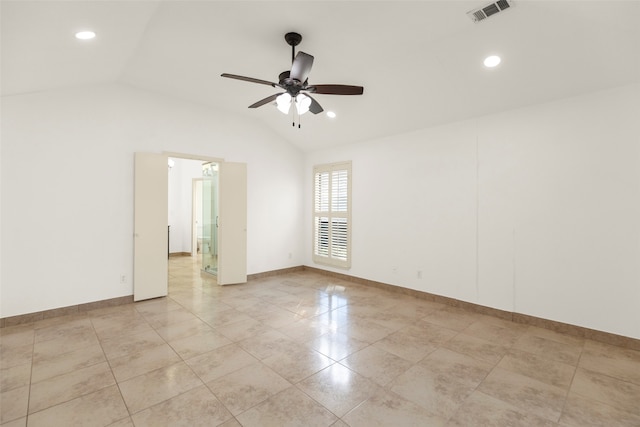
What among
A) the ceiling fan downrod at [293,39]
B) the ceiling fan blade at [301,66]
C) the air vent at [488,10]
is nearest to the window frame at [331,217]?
the ceiling fan downrod at [293,39]

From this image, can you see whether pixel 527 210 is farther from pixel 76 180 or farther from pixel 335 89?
pixel 76 180

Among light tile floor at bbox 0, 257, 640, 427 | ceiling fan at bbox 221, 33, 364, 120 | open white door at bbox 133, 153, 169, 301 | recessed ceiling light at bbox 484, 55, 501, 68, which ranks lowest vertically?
light tile floor at bbox 0, 257, 640, 427

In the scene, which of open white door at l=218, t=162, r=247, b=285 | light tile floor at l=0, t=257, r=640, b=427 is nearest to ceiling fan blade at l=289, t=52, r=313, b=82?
light tile floor at l=0, t=257, r=640, b=427

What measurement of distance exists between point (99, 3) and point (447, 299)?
16.7ft

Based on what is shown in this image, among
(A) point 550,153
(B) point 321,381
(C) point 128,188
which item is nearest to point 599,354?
(A) point 550,153

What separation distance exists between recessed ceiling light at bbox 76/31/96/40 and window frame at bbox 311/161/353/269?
13.6ft

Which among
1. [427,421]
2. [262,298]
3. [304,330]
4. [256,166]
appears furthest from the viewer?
[256,166]

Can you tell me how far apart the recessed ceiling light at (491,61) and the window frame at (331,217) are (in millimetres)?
2930

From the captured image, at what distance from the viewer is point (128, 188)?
14.2 feet

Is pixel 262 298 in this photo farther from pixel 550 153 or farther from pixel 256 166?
pixel 550 153

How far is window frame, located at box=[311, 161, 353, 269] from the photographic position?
577cm

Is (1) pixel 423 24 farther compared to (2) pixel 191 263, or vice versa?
(2) pixel 191 263

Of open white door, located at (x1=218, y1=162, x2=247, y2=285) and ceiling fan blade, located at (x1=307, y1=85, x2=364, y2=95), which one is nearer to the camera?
ceiling fan blade, located at (x1=307, y1=85, x2=364, y2=95)

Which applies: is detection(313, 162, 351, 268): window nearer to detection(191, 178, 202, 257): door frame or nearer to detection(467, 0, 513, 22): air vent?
detection(467, 0, 513, 22): air vent
